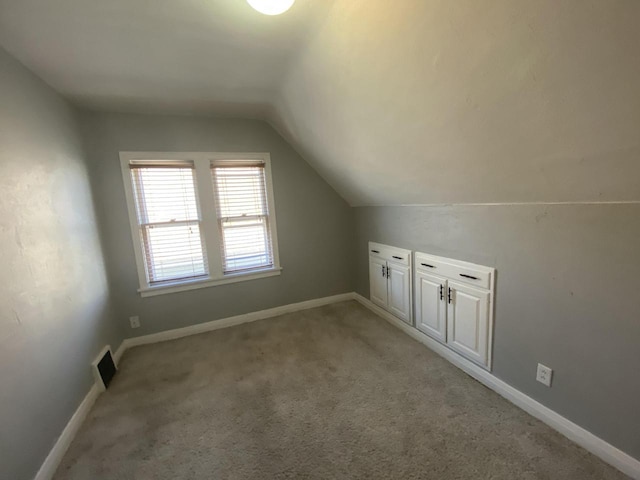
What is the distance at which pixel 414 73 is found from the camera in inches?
52.1

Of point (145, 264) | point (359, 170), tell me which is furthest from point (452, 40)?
point (145, 264)

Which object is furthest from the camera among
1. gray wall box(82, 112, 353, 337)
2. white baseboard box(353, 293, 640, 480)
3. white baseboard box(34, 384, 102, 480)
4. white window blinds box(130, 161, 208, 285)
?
white window blinds box(130, 161, 208, 285)

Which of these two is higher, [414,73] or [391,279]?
[414,73]

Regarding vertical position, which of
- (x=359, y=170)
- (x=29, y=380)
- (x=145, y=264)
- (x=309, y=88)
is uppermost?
(x=309, y=88)

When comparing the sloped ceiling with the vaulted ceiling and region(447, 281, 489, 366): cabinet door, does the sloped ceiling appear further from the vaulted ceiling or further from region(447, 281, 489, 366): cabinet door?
region(447, 281, 489, 366): cabinet door

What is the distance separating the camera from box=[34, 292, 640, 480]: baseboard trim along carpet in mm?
1353

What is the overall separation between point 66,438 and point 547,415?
288 centimetres

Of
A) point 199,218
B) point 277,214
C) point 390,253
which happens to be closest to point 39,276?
point 199,218

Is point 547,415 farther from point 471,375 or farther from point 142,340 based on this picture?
point 142,340

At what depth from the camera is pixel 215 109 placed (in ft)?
8.61

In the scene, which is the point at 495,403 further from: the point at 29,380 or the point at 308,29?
the point at 29,380

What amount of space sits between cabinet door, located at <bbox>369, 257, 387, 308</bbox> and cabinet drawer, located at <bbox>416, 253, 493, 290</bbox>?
587 mm

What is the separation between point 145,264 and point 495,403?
3.21 meters

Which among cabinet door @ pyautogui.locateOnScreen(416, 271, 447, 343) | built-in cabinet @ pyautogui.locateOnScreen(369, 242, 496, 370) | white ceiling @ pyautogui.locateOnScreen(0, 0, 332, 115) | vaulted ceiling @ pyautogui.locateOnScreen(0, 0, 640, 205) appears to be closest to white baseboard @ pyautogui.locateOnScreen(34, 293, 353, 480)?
built-in cabinet @ pyautogui.locateOnScreen(369, 242, 496, 370)
